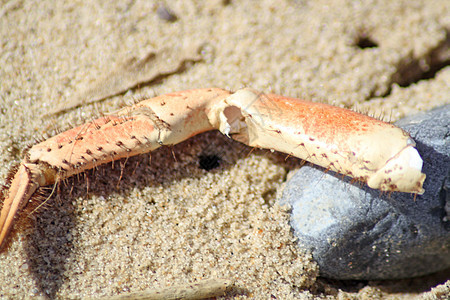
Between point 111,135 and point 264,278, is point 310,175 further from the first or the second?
point 111,135

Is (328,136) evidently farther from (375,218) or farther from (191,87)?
(191,87)

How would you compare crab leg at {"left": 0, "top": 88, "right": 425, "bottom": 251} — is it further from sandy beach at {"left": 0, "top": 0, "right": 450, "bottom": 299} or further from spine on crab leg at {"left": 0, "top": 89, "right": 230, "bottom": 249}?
sandy beach at {"left": 0, "top": 0, "right": 450, "bottom": 299}

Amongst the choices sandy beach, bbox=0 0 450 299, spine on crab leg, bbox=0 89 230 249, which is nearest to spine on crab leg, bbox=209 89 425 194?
spine on crab leg, bbox=0 89 230 249

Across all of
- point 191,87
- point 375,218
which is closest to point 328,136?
point 375,218

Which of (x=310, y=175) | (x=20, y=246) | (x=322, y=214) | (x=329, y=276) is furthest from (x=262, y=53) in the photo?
(x=20, y=246)

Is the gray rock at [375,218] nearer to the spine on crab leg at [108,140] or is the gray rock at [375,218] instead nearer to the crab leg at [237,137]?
the crab leg at [237,137]
